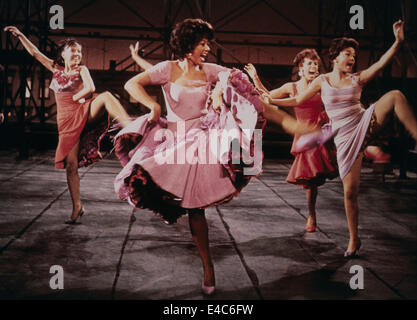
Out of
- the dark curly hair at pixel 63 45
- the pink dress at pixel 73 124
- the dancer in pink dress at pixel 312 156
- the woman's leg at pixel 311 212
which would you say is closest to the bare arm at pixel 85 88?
the pink dress at pixel 73 124

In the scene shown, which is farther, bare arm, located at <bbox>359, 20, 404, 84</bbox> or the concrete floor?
bare arm, located at <bbox>359, 20, 404, 84</bbox>

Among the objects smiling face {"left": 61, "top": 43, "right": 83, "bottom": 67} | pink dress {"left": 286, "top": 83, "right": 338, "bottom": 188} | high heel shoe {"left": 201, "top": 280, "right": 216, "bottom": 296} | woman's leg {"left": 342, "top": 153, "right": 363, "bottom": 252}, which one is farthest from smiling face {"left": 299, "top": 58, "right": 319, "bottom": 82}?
high heel shoe {"left": 201, "top": 280, "right": 216, "bottom": 296}

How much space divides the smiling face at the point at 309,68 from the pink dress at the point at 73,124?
1.98 metres

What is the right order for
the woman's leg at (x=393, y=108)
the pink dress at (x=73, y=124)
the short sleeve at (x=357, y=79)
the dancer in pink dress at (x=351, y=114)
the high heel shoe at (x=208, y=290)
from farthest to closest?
the pink dress at (x=73, y=124)
the short sleeve at (x=357, y=79)
the dancer in pink dress at (x=351, y=114)
the woman's leg at (x=393, y=108)
the high heel shoe at (x=208, y=290)

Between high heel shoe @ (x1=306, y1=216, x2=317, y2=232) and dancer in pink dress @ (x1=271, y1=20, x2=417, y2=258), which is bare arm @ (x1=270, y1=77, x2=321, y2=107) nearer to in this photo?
dancer in pink dress @ (x1=271, y1=20, x2=417, y2=258)

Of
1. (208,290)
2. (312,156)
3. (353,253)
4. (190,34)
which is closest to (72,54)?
(190,34)

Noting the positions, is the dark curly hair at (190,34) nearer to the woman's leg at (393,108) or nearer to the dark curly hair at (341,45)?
the dark curly hair at (341,45)

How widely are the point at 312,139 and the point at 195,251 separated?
1.66 metres

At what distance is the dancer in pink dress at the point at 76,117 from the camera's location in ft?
14.9

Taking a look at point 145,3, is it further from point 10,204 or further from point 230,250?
point 230,250

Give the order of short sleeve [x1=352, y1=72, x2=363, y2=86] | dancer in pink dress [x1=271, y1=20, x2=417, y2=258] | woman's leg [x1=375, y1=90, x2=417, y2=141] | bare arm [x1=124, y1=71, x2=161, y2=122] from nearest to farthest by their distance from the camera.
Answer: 1. bare arm [x1=124, y1=71, x2=161, y2=122]
2. woman's leg [x1=375, y1=90, x2=417, y2=141]
3. dancer in pink dress [x1=271, y1=20, x2=417, y2=258]
4. short sleeve [x1=352, y1=72, x2=363, y2=86]

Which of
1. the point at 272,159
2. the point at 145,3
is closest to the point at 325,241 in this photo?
the point at 272,159

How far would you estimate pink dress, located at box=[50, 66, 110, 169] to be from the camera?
14.9 ft

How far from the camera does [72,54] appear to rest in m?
4.68
